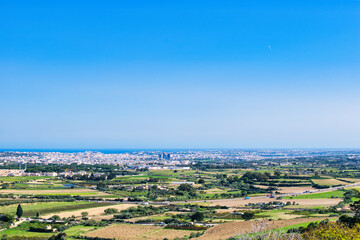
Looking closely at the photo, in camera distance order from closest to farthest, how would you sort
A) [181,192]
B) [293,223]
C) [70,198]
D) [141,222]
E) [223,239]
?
[223,239] → [293,223] → [141,222] → [70,198] → [181,192]

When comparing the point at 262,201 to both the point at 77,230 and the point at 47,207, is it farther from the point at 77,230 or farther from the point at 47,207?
the point at 47,207

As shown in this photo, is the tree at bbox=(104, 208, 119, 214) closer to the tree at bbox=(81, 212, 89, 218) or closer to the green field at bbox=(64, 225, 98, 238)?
the tree at bbox=(81, 212, 89, 218)

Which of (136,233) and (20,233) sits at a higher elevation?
(136,233)

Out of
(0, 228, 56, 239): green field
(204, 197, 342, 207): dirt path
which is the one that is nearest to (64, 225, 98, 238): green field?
(0, 228, 56, 239): green field

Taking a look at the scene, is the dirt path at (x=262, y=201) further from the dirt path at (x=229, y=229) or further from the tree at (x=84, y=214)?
the tree at (x=84, y=214)

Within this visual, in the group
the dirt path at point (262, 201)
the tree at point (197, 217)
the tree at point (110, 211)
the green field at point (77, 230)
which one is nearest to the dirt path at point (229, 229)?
the tree at point (197, 217)

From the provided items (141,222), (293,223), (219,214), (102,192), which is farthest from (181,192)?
(293,223)

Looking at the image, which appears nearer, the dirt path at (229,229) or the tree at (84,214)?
the dirt path at (229,229)

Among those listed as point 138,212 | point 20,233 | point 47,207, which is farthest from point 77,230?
point 47,207

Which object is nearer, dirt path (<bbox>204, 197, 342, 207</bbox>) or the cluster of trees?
the cluster of trees

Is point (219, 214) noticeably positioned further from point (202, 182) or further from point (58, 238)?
point (202, 182)

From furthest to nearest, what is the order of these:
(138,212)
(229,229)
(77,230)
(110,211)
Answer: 1. (110,211)
2. (138,212)
3. (77,230)
4. (229,229)
